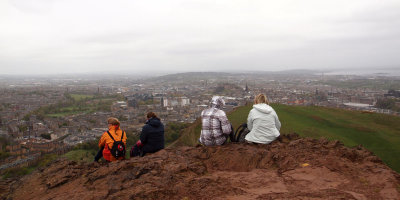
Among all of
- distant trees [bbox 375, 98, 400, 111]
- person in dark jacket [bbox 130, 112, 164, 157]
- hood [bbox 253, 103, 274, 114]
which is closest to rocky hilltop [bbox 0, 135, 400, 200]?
person in dark jacket [bbox 130, 112, 164, 157]

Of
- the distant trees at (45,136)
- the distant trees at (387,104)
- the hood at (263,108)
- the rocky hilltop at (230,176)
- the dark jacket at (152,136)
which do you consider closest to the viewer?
the rocky hilltop at (230,176)

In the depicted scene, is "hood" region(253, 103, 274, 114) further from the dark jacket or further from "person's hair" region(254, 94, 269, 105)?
the dark jacket

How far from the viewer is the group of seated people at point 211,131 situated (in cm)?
529

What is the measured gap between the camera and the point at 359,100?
35.2 m

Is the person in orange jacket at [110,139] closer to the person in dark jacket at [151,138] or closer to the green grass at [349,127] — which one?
the person in dark jacket at [151,138]

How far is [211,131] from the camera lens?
5.40 meters

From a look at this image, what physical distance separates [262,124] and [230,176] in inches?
65.5

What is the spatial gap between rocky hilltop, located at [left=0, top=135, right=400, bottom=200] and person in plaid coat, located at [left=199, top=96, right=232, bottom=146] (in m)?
0.32

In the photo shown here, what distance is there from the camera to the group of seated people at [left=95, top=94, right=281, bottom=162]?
17.4 feet

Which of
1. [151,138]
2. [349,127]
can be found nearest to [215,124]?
[151,138]

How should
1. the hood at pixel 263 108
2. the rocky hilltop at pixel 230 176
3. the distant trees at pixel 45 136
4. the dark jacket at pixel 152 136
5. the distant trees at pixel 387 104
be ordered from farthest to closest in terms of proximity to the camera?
the distant trees at pixel 387 104 < the distant trees at pixel 45 136 < the dark jacket at pixel 152 136 < the hood at pixel 263 108 < the rocky hilltop at pixel 230 176

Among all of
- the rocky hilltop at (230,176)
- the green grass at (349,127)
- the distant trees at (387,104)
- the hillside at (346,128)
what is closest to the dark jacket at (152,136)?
the rocky hilltop at (230,176)

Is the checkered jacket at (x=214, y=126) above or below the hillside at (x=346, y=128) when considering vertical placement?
above

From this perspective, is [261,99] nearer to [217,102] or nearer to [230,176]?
[217,102]
